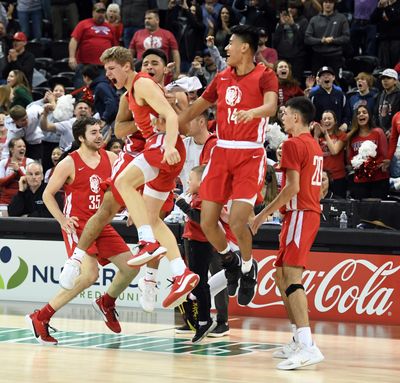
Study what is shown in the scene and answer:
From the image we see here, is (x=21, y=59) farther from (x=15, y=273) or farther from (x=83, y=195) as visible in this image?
(x=83, y=195)

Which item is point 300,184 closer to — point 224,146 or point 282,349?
point 224,146

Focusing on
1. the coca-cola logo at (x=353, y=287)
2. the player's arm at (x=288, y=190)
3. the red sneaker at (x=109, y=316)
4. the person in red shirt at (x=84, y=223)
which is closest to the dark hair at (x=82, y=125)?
the person in red shirt at (x=84, y=223)

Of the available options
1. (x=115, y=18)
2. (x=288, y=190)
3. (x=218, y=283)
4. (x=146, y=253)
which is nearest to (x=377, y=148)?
(x=218, y=283)

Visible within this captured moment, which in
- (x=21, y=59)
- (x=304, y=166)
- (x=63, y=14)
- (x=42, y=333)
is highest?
(x=63, y=14)

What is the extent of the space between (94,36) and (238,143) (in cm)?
970

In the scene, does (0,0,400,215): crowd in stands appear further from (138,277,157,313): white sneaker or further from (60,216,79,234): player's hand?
(138,277,157,313): white sneaker

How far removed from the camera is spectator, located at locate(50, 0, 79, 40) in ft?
66.4

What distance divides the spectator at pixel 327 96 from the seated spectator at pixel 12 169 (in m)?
4.07

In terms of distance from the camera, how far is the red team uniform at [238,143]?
9.29 metres

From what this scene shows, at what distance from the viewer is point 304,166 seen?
362 inches

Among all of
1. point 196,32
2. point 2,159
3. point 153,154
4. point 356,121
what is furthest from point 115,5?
point 153,154

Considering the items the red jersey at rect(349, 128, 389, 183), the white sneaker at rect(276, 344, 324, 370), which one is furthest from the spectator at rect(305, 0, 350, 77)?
the white sneaker at rect(276, 344, 324, 370)

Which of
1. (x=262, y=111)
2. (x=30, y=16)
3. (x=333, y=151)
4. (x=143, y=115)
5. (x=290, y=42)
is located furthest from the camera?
(x=30, y=16)

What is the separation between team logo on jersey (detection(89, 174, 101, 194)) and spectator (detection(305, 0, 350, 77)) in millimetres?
7172
